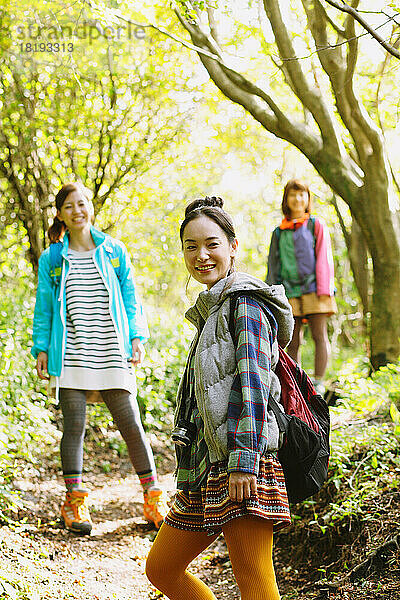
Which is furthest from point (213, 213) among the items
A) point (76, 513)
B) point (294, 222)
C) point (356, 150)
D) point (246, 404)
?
point (356, 150)

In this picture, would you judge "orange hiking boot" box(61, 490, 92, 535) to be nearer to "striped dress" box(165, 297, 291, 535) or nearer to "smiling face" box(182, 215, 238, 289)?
"striped dress" box(165, 297, 291, 535)

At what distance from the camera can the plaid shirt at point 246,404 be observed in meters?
2.08

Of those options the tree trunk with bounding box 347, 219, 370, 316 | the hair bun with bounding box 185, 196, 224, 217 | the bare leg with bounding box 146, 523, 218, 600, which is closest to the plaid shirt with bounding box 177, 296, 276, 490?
the bare leg with bounding box 146, 523, 218, 600

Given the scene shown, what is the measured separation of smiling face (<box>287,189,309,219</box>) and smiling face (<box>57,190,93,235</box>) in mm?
2047

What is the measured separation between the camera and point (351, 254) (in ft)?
28.0

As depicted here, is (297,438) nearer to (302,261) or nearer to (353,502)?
(353,502)

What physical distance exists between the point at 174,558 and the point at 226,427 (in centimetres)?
59

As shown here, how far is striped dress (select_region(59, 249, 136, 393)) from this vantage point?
430 cm

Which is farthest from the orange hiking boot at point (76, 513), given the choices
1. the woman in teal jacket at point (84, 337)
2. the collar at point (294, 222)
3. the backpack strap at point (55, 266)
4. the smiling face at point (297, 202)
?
the smiling face at point (297, 202)

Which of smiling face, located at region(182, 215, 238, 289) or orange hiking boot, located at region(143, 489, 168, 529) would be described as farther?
orange hiking boot, located at region(143, 489, 168, 529)

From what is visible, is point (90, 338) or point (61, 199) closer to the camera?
point (90, 338)

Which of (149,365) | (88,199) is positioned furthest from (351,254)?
(88,199)

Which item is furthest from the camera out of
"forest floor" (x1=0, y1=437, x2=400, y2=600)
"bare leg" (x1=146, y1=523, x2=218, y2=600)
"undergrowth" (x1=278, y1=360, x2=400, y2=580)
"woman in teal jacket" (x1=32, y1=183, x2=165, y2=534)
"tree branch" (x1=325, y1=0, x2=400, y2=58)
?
"woman in teal jacket" (x1=32, y1=183, x2=165, y2=534)

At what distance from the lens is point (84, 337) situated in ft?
14.3
